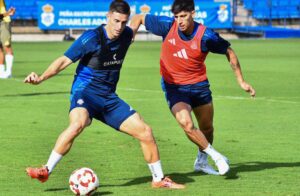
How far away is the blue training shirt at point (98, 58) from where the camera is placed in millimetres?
9680

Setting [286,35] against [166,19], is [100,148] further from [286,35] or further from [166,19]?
[286,35]

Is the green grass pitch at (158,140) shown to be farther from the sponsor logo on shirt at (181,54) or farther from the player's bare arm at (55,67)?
the sponsor logo on shirt at (181,54)

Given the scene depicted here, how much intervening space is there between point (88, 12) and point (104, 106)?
4205 cm

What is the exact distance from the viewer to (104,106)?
32.8 feet

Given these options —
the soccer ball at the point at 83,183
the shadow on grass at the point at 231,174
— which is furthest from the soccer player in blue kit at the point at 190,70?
the soccer ball at the point at 83,183

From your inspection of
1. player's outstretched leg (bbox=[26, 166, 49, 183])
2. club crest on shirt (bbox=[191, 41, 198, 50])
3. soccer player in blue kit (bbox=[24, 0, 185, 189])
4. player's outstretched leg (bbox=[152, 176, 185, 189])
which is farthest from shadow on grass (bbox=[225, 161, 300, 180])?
player's outstretched leg (bbox=[26, 166, 49, 183])

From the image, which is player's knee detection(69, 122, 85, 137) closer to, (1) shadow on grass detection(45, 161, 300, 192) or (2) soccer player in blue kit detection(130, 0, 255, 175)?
(1) shadow on grass detection(45, 161, 300, 192)

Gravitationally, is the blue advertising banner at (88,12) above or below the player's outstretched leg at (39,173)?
below

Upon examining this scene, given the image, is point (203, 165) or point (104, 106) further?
point (203, 165)

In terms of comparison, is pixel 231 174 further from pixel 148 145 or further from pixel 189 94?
pixel 148 145

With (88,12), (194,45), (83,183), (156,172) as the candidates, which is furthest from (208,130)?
(88,12)

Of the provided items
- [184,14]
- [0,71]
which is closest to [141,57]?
[0,71]

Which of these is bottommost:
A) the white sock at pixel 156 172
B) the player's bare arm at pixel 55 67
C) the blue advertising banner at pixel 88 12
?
the blue advertising banner at pixel 88 12

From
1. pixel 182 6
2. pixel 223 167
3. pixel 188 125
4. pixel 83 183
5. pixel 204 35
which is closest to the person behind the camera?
pixel 83 183
